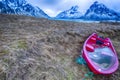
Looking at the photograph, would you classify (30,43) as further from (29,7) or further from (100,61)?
(29,7)

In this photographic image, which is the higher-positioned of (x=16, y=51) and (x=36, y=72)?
(x=16, y=51)

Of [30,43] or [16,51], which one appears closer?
[16,51]

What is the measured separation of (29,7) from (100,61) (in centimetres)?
17236

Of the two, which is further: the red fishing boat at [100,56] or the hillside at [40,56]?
the red fishing boat at [100,56]

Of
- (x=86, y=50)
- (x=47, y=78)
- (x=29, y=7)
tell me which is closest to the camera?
(x=47, y=78)

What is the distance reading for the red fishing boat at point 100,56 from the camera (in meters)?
3.46

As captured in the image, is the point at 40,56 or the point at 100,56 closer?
the point at 40,56

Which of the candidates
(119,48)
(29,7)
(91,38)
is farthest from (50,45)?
(29,7)

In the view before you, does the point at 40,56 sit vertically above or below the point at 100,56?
above

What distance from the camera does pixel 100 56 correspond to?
13.0 ft

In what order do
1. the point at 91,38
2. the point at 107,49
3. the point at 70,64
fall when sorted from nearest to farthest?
the point at 70,64 → the point at 107,49 → the point at 91,38

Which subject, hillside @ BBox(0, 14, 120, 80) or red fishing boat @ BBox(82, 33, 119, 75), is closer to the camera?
hillside @ BBox(0, 14, 120, 80)

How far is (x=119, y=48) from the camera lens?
4570 mm

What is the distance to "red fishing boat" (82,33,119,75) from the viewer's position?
3.46 meters
